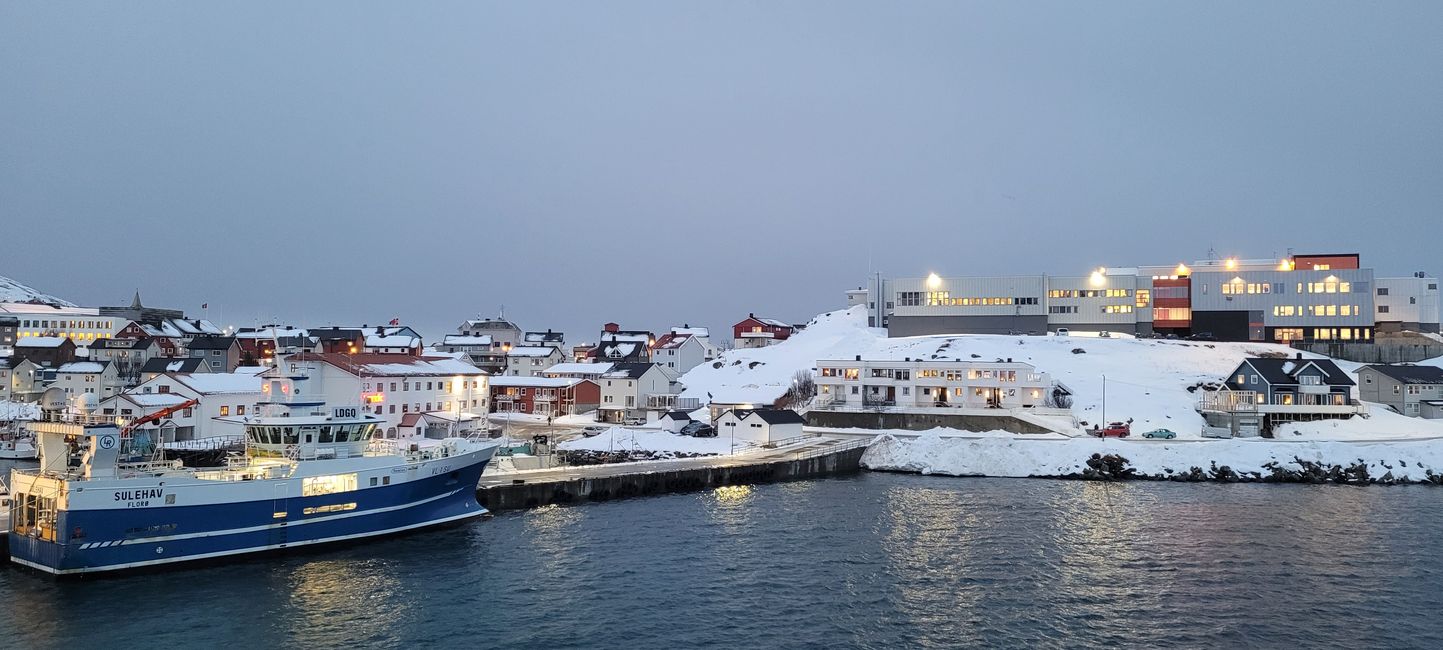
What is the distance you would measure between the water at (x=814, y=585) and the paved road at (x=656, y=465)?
438 centimetres

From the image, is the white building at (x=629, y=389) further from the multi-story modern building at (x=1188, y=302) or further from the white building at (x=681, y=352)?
the multi-story modern building at (x=1188, y=302)

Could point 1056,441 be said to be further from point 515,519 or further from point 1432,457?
point 515,519

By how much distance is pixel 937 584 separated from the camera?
1194 inches

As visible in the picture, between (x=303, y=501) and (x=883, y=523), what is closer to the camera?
(x=303, y=501)

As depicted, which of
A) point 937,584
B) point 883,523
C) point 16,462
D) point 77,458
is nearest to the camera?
point 937,584

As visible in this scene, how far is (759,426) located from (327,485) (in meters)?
34.0

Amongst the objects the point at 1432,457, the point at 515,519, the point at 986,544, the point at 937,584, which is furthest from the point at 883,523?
the point at 1432,457

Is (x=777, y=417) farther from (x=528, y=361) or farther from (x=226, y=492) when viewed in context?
(x=528, y=361)

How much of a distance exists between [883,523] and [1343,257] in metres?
88.3

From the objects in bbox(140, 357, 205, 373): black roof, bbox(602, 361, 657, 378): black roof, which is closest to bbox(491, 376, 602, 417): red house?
bbox(602, 361, 657, 378): black roof

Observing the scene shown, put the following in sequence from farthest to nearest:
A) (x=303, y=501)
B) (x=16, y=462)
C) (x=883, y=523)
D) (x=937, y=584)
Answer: (x=16, y=462) < (x=883, y=523) < (x=303, y=501) < (x=937, y=584)

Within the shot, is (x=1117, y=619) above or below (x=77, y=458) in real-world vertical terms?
below

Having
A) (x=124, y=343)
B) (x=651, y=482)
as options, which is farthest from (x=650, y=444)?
(x=124, y=343)

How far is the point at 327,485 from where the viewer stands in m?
36.0
